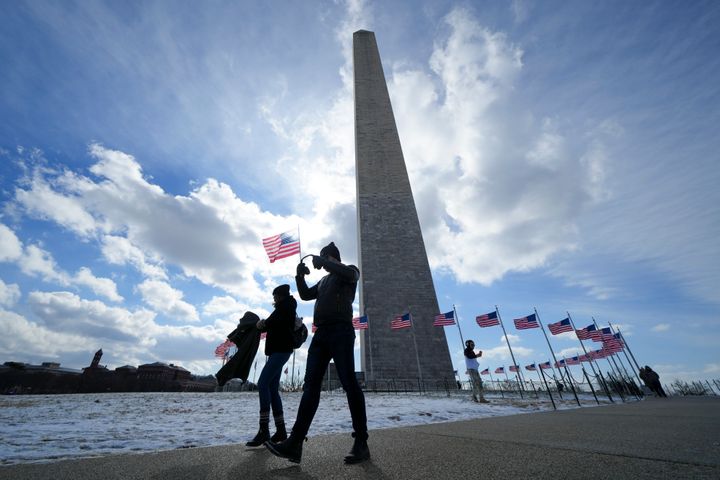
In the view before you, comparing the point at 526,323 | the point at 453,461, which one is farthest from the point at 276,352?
the point at 526,323

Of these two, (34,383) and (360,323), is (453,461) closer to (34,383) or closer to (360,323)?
(360,323)

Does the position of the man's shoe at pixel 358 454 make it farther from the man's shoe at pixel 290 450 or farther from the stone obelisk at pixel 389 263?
the stone obelisk at pixel 389 263

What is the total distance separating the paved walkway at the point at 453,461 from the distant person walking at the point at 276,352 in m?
0.40

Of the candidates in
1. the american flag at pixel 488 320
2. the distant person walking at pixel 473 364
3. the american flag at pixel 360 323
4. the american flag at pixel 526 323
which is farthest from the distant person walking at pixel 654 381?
the american flag at pixel 360 323

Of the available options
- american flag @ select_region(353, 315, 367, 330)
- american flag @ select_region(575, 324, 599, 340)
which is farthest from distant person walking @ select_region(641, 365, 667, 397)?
american flag @ select_region(353, 315, 367, 330)

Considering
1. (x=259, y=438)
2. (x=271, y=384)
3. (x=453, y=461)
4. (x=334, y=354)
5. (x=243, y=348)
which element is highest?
(x=243, y=348)

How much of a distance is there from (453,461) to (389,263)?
20.4 meters

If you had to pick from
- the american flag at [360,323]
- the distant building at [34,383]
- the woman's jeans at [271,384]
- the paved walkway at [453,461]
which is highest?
the american flag at [360,323]

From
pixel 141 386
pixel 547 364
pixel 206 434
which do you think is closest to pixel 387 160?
pixel 206 434

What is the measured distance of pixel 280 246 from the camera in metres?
11.6

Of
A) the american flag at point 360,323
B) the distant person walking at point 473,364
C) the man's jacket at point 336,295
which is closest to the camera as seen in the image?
the man's jacket at point 336,295

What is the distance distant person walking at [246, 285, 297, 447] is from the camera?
318cm

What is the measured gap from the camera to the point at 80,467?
2.17 metres

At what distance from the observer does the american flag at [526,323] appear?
16.5 meters
